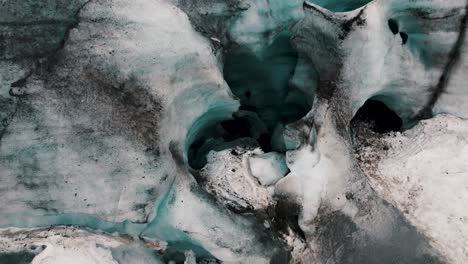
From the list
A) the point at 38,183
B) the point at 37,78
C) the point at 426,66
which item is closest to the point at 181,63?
the point at 37,78

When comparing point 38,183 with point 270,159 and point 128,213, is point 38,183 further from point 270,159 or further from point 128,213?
point 270,159

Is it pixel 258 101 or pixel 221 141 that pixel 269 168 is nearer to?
pixel 221 141

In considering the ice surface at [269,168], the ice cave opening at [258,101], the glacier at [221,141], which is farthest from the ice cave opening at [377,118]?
the ice surface at [269,168]

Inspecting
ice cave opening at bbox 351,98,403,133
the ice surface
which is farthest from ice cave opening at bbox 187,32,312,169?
ice cave opening at bbox 351,98,403,133

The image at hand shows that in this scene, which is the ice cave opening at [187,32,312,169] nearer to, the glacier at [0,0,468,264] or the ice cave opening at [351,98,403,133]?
the glacier at [0,0,468,264]

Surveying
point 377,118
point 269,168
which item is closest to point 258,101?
point 269,168

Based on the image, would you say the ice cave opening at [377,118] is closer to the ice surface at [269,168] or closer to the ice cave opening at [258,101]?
the ice cave opening at [258,101]
